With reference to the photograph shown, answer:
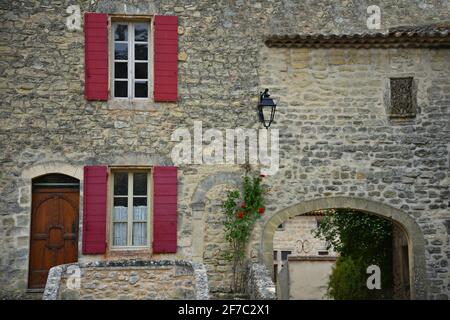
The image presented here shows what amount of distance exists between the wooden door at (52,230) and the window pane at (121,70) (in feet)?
6.46

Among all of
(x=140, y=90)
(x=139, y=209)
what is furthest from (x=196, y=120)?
(x=139, y=209)

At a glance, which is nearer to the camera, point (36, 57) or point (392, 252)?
point (36, 57)

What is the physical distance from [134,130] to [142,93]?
649 mm

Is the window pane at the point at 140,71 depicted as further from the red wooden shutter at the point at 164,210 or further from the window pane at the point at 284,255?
the window pane at the point at 284,255

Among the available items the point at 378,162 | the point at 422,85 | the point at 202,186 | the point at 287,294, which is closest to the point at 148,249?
the point at 202,186

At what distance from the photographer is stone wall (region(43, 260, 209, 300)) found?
27.5 ft

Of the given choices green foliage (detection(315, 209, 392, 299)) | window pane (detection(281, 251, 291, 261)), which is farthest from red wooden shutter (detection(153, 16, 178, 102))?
window pane (detection(281, 251, 291, 261))

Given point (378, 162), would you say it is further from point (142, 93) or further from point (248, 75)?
point (142, 93)

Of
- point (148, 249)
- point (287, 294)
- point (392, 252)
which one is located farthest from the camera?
point (287, 294)

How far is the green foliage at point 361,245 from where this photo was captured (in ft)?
44.5

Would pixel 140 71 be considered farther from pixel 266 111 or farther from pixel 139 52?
pixel 266 111

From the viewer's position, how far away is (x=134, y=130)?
10.8 m

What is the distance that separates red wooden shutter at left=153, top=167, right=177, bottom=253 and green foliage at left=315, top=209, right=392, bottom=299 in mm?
4641

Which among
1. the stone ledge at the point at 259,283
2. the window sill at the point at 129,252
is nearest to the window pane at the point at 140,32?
the window sill at the point at 129,252
